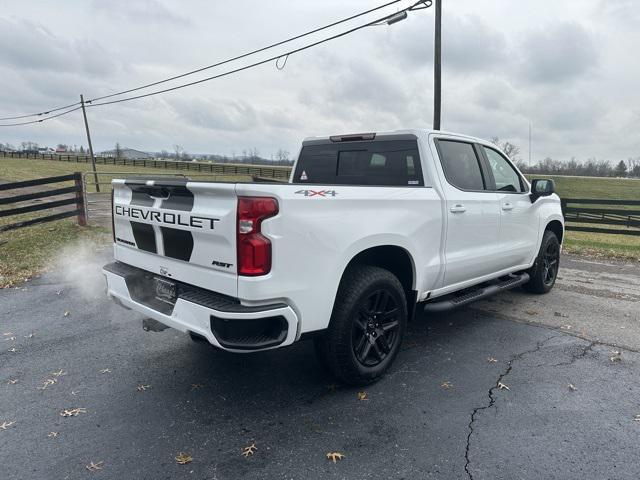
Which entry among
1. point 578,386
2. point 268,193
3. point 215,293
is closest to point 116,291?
point 215,293

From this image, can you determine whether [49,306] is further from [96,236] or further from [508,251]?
[508,251]

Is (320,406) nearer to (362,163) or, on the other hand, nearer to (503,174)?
(362,163)

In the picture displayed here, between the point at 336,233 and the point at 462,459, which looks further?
the point at 336,233

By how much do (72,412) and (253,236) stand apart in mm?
1839

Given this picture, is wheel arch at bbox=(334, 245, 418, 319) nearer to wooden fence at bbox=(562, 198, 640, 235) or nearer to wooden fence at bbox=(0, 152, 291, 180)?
wooden fence at bbox=(562, 198, 640, 235)

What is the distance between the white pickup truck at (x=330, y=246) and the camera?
2.66 metres

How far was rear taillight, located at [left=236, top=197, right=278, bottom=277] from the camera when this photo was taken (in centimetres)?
259

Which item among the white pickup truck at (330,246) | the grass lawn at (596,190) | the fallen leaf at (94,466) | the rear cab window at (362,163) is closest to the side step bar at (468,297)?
the white pickup truck at (330,246)

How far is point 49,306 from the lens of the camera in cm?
541

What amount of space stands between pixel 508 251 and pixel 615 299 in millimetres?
2089

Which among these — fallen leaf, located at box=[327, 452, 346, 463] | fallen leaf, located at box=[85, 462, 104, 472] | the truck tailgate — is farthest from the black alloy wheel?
fallen leaf, located at box=[85, 462, 104, 472]

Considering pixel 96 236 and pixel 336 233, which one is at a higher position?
pixel 336 233

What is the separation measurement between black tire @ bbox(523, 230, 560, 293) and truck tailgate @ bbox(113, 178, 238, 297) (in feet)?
14.7

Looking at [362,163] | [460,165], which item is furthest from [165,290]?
[460,165]
